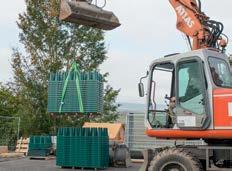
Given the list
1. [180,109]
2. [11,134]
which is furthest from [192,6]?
[11,134]

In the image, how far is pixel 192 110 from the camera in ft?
37.3

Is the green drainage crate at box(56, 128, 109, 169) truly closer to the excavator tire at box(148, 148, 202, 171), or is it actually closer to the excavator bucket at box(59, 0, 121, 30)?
the excavator bucket at box(59, 0, 121, 30)

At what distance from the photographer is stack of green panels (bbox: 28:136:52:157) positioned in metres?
21.4

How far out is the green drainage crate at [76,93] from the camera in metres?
16.8

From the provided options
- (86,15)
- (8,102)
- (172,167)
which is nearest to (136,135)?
(86,15)

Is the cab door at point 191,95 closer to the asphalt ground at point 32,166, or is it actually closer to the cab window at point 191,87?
the cab window at point 191,87

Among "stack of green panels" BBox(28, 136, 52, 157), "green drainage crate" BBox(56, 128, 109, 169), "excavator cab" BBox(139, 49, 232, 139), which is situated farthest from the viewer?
"stack of green panels" BBox(28, 136, 52, 157)

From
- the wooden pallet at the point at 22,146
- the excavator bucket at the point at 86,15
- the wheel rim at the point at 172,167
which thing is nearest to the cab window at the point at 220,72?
the wheel rim at the point at 172,167

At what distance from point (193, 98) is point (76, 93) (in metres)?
6.34

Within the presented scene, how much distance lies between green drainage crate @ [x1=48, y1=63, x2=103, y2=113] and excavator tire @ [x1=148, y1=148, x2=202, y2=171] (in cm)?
536

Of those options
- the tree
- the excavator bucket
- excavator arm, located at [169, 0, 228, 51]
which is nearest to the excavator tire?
excavator arm, located at [169, 0, 228, 51]

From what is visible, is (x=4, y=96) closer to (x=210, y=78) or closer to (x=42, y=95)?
(x=42, y=95)

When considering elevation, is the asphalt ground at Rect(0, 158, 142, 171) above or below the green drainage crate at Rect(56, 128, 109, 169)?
below

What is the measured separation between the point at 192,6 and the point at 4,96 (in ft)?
76.2
